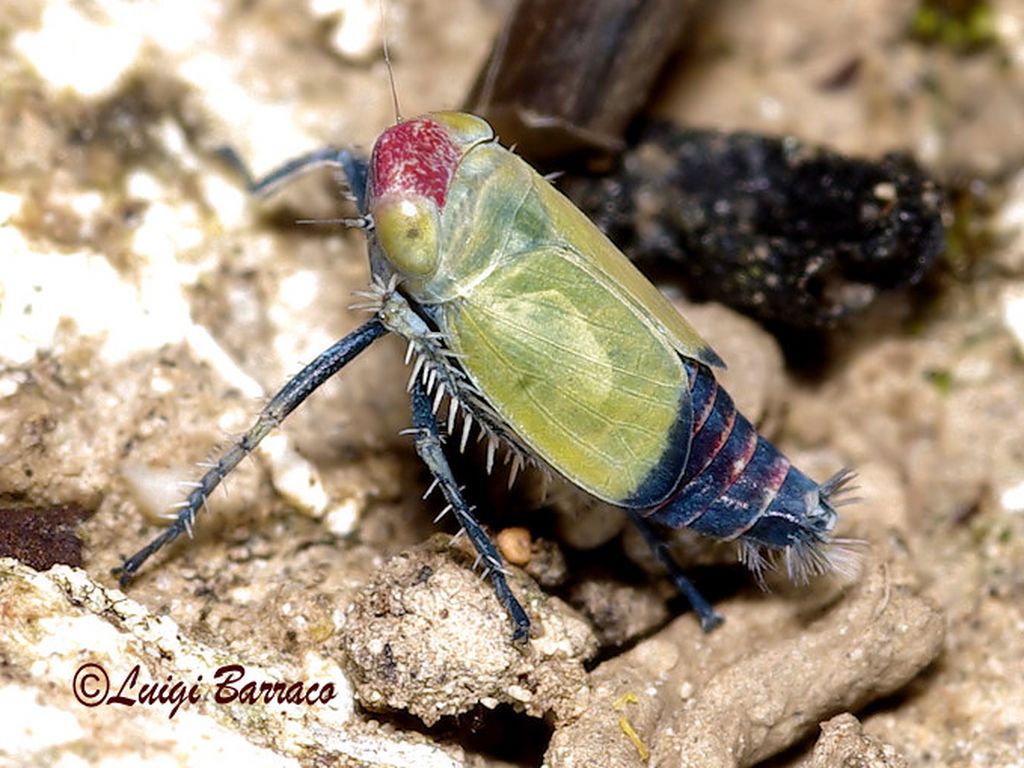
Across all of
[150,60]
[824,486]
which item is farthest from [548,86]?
[824,486]

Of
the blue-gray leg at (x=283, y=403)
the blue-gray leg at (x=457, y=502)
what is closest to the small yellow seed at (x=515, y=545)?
the blue-gray leg at (x=457, y=502)

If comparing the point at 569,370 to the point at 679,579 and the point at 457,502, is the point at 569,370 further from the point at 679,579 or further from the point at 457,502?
the point at 679,579

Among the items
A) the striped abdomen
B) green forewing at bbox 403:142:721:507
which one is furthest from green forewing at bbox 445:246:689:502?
the striped abdomen

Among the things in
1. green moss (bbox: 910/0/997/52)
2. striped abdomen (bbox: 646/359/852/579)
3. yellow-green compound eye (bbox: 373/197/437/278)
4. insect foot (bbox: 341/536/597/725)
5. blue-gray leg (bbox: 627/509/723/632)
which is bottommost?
insect foot (bbox: 341/536/597/725)

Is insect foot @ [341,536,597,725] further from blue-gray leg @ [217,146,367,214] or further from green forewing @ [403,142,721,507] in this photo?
blue-gray leg @ [217,146,367,214]

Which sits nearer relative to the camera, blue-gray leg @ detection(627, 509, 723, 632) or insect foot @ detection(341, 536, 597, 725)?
insect foot @ detection(341, 536, 597, 725)

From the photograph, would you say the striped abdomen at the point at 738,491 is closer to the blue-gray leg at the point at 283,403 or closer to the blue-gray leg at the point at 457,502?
the blue-gray leg at the point at 457,502

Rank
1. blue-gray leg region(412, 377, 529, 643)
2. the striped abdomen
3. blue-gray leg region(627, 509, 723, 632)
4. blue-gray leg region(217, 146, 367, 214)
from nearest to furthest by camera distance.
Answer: blue-gray leg region(412, 377, 529, 643), the striped abdomen, blue-gray leg region(627, 509, 723, 632), blue-gray leg region(217, 146, 367, 214)
